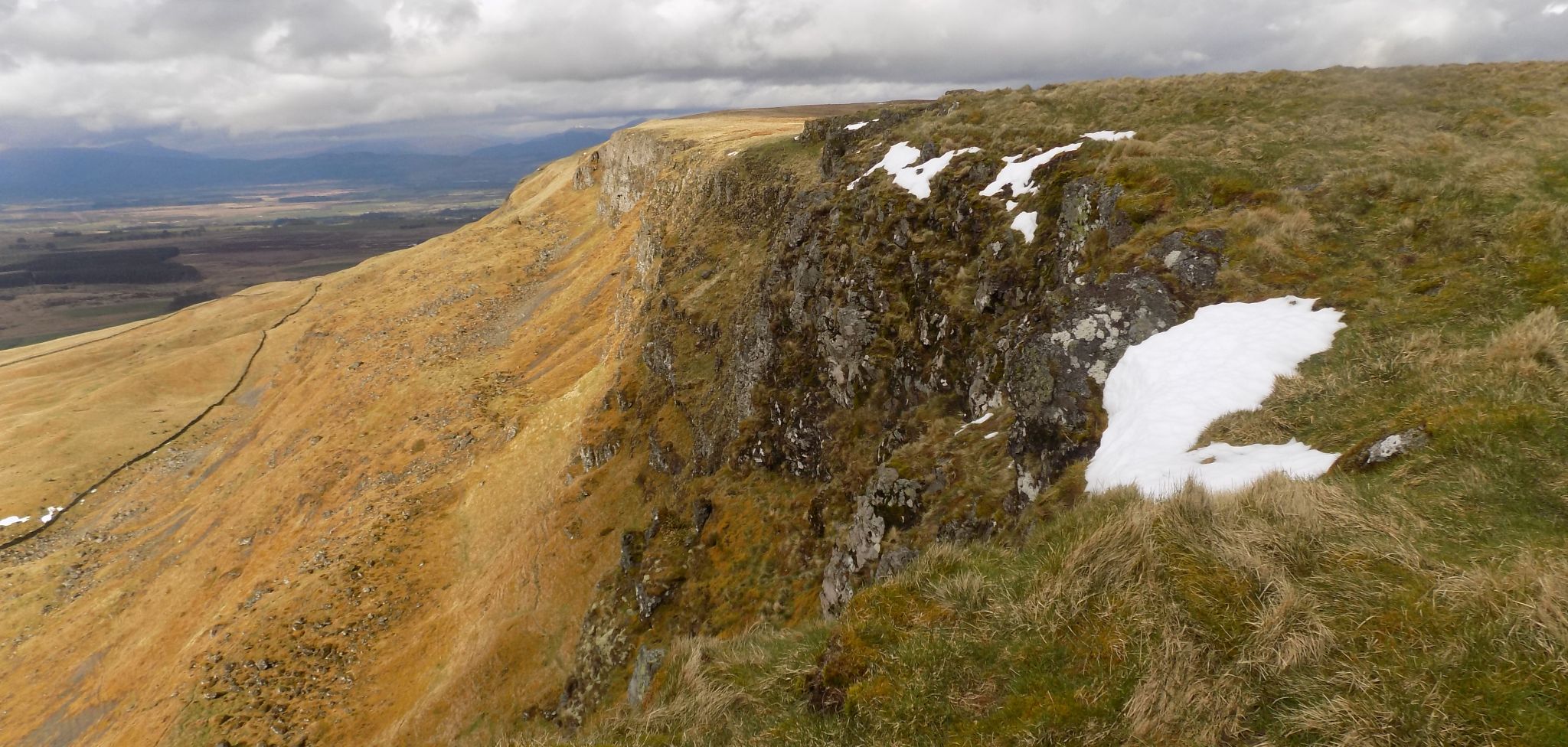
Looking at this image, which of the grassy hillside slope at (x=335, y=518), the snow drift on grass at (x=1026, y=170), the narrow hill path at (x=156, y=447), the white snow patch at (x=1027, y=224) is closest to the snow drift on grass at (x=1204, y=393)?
the white snow patch at (x=1027, y=224)

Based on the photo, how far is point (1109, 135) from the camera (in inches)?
1026

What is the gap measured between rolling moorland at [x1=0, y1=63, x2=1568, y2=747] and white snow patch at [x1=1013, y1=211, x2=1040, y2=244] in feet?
1.24

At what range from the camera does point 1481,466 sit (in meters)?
7.89

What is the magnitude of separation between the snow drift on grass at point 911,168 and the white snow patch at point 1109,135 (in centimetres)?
467

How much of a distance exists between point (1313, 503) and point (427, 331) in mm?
91318

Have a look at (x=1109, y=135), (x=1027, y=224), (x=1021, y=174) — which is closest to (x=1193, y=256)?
(x=1027, y=224)

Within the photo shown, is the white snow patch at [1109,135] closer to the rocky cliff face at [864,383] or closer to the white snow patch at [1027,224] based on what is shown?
the rocky cliff face at [864,383]

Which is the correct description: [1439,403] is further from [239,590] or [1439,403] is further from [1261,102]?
[239,590]

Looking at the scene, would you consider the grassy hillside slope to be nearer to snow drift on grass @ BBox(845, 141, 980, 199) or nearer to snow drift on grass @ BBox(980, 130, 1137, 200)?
snow drift on grass @ BBox(845, 141, 980, 199)

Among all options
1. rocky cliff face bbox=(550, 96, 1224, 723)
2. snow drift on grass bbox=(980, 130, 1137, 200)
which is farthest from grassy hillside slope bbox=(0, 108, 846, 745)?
snow drift on grass bbox=(980, 130, 1137, 200)

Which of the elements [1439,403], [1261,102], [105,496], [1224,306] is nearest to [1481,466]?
[1439,403]

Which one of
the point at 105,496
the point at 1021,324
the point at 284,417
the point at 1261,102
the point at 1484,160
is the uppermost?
the point at 1261,102

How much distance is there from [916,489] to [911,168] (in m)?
19.4

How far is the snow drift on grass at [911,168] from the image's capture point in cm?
2941
